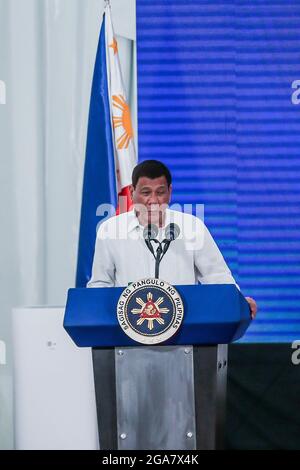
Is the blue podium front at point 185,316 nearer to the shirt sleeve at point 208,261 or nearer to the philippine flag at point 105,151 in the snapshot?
the shirt sleeve at point 208,261

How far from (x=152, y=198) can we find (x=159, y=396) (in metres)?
0.80

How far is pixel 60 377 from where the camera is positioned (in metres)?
3.52

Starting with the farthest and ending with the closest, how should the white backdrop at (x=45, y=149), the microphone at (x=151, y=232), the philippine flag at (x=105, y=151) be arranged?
the white backdrop at (x=45, y=149) → the philippine flag at (x=105, y=151) → the microphone at (x=151, y=232)

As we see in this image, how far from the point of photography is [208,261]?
3.32 metres

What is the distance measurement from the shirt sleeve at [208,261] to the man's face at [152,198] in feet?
0.56

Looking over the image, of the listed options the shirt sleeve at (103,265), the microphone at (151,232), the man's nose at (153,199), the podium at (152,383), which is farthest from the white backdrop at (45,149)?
the podium at (152,383)

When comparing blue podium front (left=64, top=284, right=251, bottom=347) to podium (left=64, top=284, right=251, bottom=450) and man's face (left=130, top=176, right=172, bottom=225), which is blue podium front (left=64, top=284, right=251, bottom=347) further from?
man's face (left=130, top=176, right=172, bottom=225)

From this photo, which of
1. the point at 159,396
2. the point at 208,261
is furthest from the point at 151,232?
the point at 159,396

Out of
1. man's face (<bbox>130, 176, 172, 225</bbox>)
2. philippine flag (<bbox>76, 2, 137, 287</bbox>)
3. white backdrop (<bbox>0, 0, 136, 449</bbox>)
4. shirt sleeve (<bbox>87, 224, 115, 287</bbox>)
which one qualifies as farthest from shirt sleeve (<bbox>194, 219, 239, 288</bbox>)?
white backdrop (<bbox>0, 0, 136, 449</bbox>)

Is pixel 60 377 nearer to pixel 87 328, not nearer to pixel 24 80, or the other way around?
pixel 87 328

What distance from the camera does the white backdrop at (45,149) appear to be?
4863 millimetres

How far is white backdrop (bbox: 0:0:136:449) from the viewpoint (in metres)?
4.86
